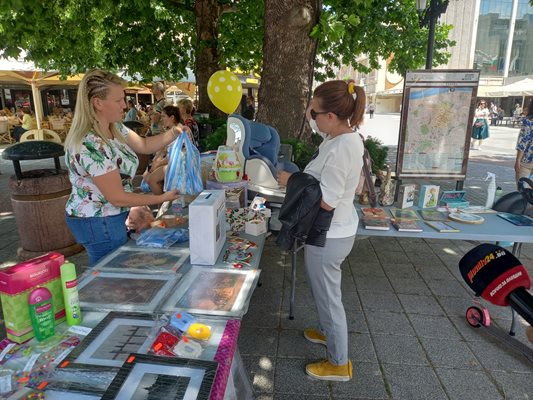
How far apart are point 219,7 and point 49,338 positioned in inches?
365

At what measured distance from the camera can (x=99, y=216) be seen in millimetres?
2232

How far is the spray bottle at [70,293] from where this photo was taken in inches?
60.9

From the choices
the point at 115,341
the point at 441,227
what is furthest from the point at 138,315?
the point at 441,227

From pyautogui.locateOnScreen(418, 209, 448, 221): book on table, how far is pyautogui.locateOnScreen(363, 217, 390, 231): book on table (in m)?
0.44

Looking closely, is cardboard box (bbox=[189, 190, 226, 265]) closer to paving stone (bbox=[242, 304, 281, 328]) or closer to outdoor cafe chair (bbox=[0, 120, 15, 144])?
paving stone (bbox=[242, 304, 281, 328])

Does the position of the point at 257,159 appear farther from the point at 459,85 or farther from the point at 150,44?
the point at 150,44

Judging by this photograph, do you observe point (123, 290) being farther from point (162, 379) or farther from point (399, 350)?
point (399, 350)

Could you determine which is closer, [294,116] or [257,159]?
[257,159]

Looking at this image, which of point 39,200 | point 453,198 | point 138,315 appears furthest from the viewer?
point 39,200

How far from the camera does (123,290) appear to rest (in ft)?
6.17

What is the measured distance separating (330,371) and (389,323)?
926 mm

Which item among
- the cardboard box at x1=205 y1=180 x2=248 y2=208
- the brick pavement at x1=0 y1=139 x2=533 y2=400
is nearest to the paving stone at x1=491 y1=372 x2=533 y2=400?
the brick pavement at x1=0 y1=139 x2=533 y2=400

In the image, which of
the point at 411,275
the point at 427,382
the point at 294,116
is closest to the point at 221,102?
the point at 294,116

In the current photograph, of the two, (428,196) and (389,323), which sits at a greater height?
(428,196)
